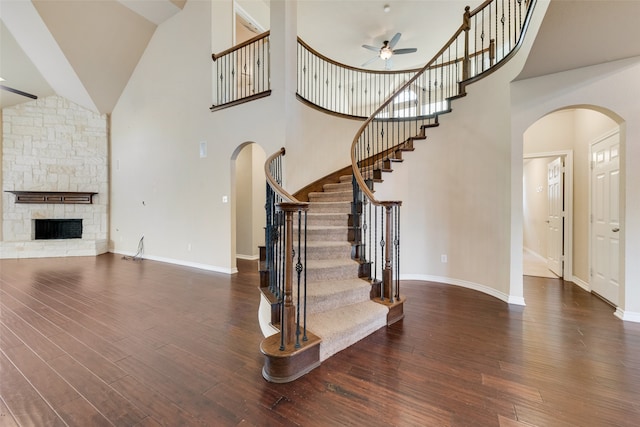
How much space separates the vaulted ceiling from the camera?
5.23 m

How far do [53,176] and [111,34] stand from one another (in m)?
3.84

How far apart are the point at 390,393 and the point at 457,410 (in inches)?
14.7

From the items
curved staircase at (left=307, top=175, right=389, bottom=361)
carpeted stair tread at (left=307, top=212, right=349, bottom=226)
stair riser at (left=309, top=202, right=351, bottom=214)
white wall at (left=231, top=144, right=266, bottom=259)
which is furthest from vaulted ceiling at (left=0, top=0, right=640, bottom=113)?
curved staircase at (left=307, top=175, right=389, bottom=361)

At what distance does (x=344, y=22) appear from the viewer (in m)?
5.95

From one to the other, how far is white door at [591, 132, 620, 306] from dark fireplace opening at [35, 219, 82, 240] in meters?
10.5

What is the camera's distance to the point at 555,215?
4.79m

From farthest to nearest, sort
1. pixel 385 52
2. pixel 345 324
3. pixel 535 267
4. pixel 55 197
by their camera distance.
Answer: pixel 55 197 < pixel 385 52 < pixel 535 267 < pixel 345 324

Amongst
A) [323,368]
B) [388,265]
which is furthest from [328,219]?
[323,368]

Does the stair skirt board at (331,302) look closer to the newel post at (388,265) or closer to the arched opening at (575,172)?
the newel post at (388,265)

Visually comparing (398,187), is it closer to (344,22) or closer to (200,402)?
(200,402)

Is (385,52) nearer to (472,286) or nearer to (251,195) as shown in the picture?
(251,195)

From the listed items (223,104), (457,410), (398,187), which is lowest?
(457,410)

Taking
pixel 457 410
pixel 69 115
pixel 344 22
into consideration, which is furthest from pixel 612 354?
pixel 69 115

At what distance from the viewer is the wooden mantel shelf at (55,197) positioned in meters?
6.61
